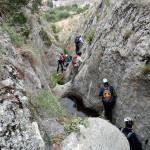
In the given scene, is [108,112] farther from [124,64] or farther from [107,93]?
[124,64]

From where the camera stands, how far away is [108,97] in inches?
671

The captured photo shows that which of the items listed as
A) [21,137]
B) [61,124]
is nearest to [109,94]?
→ [61,124]

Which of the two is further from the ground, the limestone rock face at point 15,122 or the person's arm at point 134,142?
the limestone rock face at point 15,122

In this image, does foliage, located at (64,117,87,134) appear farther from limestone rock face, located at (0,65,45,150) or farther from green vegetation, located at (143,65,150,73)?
green vegetation, located at (143,65,150,73)

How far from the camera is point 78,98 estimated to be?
21.4 m

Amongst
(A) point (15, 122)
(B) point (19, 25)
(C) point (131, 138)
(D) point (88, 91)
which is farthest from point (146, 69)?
(B) point (19, 25)

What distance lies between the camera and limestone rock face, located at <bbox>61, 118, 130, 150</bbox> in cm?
1154

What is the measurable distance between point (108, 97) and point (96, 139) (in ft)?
17.3

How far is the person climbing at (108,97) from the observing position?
55.8 ft

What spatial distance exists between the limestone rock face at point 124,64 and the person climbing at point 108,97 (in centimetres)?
28

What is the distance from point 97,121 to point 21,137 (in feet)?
14.6

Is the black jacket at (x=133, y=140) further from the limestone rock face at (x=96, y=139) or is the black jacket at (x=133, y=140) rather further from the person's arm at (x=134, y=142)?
the limestone rock face at (x=96, y=139)

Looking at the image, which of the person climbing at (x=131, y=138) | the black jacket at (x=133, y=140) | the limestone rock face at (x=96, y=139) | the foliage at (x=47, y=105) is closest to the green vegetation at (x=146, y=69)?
the person climbing at (x=131, y=138)

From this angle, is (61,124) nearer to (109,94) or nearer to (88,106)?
(109,94)
